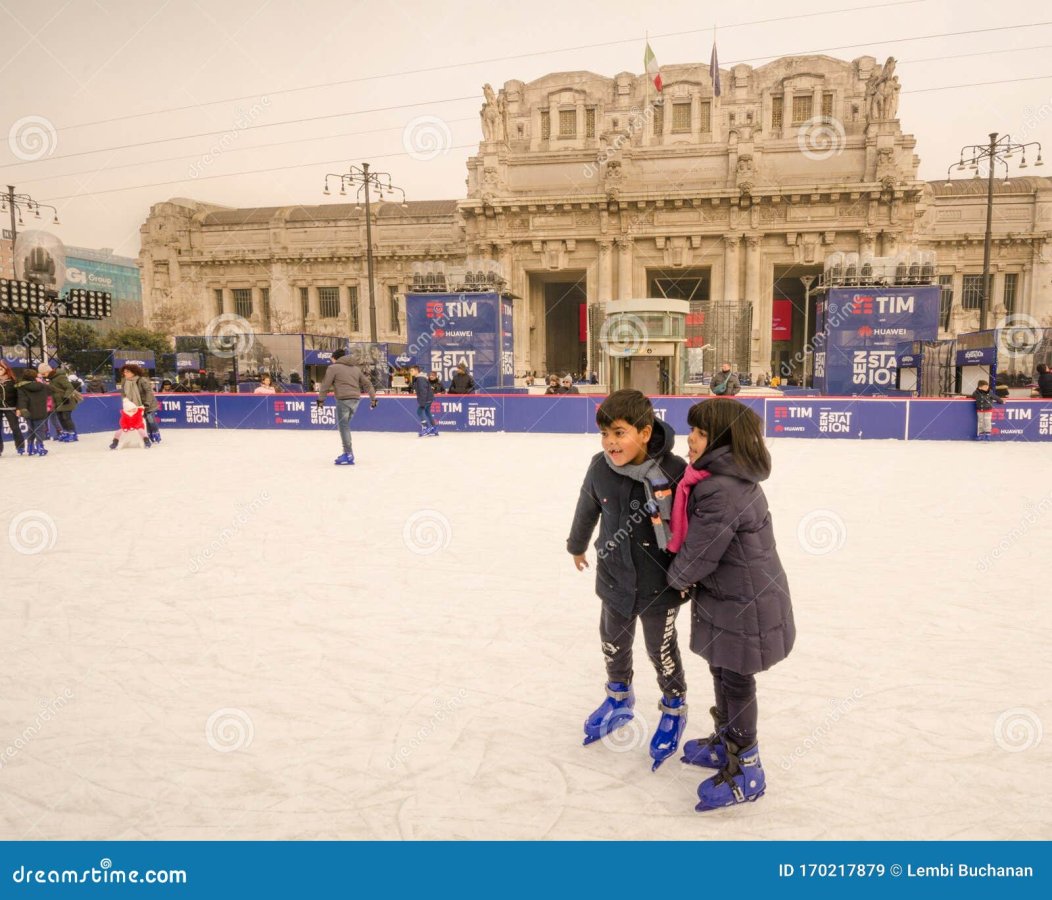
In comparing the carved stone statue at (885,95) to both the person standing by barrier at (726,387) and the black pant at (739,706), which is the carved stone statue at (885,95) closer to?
the person standing by barrier at (726,387)

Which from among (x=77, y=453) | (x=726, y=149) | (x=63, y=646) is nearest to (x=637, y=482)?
(x=63, y=646)

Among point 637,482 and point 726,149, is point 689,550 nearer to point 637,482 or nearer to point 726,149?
point 637,482

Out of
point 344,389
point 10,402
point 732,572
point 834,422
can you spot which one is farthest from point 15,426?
point 834,422

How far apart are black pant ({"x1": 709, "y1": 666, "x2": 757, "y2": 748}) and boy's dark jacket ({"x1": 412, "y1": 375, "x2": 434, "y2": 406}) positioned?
1318cm

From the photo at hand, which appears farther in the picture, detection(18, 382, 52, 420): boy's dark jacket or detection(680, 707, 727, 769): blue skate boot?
detection(18, 382, 52, 420): boy's dark jacket

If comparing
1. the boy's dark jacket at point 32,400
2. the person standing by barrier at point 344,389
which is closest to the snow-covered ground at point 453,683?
the person standing by barrier at point 344,389

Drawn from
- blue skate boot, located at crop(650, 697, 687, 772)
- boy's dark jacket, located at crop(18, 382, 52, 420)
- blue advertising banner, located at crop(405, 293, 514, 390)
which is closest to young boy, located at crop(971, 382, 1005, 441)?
blue advertising banner, located at crop(405, 293, 514, 390)

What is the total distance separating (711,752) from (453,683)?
135cm

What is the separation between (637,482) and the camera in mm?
2746

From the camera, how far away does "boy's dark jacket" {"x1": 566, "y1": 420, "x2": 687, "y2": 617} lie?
8.84 ft

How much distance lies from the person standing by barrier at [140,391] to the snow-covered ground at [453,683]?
656 cm

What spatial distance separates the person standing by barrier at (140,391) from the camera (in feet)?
43.9

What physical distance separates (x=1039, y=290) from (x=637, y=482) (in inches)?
1965

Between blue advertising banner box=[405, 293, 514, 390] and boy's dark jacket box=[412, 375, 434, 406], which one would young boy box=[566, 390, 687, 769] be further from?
blue advertising banner box=[405, 293, 514, 390]
